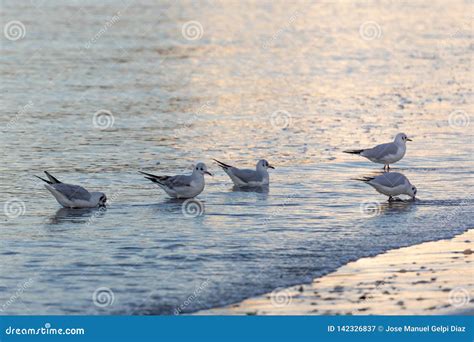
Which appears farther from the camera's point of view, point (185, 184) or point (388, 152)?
point (388, 152)

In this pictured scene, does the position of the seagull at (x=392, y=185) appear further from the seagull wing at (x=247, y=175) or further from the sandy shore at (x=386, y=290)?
the sandy shore at (x=386, y=290)

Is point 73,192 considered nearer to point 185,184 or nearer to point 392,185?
point 185,184

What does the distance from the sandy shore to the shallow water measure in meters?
0.34

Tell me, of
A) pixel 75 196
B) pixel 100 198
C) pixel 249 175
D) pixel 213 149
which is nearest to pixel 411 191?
pixel 249 175

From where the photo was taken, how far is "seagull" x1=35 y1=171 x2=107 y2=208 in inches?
620

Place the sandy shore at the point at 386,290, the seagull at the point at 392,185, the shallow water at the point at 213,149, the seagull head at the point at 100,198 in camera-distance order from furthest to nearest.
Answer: the seagull at the point at 392,185 → the seagull head at the point at 100,198 → the shallow water at the point at 213,149 → the sandy shore at the point at 386,290

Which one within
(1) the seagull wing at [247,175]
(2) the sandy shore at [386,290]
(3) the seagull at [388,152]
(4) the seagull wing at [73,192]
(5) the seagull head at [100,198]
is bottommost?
(2) the sandy shore at [386,290]

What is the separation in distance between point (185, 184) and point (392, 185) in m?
3.18

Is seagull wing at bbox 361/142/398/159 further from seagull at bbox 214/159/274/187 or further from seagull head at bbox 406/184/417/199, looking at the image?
seagull head at bbox 406/184/417/199

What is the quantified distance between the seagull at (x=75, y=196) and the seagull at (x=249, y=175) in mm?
2715

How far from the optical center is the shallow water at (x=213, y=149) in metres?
12.5

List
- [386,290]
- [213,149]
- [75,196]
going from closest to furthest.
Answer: [386,290], [75,196], [213,149]

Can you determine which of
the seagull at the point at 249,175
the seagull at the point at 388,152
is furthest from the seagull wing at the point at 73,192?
the seagull at the point at 388,152

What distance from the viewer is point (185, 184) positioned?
656 inches
